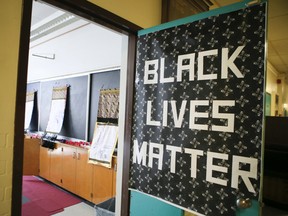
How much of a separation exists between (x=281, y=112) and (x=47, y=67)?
7.26 metres

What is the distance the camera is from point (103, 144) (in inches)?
121

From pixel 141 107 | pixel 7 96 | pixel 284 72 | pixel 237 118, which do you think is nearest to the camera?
pixel 7 96

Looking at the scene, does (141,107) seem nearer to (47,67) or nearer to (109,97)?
(109,97)

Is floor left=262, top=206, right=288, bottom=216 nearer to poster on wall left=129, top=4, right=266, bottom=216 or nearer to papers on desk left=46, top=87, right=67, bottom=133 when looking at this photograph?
poster on wall left=129, top=4, right=266, bottom=216

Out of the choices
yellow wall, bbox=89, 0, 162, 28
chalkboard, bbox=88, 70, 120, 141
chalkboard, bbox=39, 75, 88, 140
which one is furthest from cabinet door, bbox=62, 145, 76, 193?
yellow wall, bbox=89, 0, 162, 28

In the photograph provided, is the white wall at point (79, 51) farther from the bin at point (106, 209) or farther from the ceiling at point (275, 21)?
the bin at point (106, 209)

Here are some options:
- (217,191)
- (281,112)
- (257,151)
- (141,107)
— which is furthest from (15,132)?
(281,112)

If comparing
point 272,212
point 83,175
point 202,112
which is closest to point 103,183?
point 83,175

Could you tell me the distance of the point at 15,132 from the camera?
40.2 inches

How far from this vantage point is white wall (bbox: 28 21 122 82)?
3241mm

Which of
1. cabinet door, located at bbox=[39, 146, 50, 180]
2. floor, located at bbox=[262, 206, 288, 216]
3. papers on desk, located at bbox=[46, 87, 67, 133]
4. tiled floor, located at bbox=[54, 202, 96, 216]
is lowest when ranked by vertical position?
tiled floor, located at bbox=[54, 202, 96, 216]

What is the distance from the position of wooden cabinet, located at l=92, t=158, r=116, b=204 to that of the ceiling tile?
4007 millimetres

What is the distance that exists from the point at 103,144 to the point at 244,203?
231 cm

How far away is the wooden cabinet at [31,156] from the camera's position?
13.8 ft
